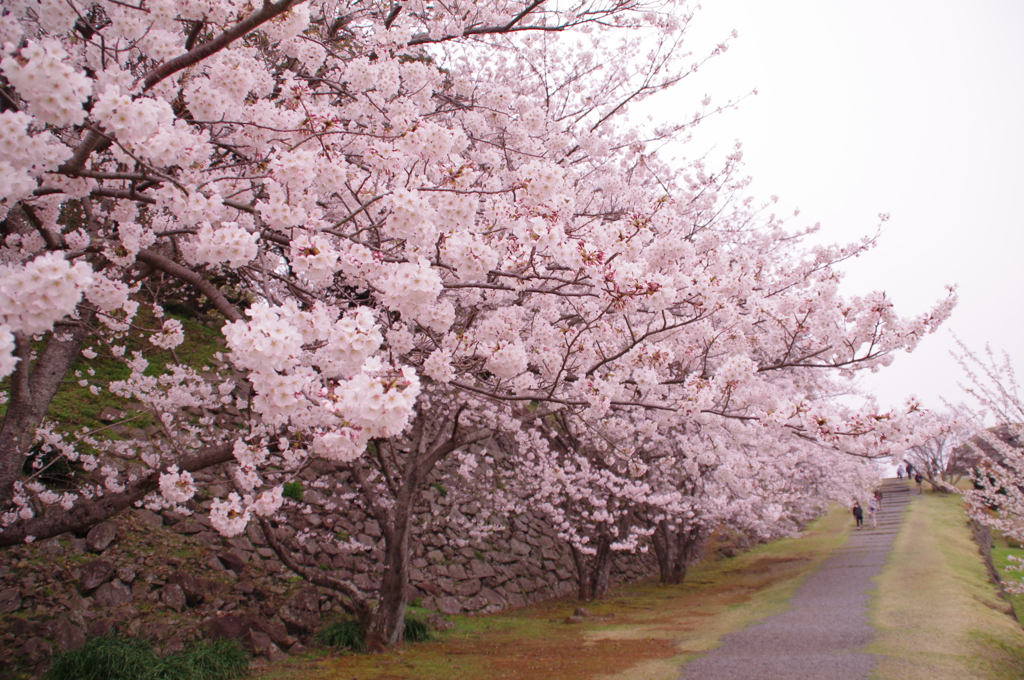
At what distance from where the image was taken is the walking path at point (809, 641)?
657 cm

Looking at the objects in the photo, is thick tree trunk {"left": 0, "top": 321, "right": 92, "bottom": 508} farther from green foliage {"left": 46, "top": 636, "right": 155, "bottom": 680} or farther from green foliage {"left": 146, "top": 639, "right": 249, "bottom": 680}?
green foliage {"left": 146, "top": 639, "right": 249, "bottom": 680}

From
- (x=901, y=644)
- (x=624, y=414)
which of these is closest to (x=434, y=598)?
(x=624, y=414)

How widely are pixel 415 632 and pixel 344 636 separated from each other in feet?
3.75

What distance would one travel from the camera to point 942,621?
864 cm

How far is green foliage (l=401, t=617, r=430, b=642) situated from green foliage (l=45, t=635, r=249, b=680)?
2664 millimetres

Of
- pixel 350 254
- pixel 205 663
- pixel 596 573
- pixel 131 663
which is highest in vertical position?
pixel 350 254

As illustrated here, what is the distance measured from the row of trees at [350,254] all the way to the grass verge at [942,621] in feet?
9.97

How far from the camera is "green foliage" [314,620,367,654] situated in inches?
288

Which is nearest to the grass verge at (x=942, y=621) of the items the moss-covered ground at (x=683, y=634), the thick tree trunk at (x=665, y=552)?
the moss-covered ground at (x=683, y=634)

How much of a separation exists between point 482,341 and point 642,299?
4.75 feet

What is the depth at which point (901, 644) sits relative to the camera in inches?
296

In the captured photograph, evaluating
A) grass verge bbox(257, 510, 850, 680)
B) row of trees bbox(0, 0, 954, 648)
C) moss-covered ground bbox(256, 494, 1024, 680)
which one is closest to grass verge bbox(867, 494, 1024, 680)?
moss-covered ground bbox(256, 494, 1024, 680)

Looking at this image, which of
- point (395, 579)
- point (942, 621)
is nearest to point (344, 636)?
point (395, 579)

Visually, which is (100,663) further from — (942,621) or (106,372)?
(942,621)
